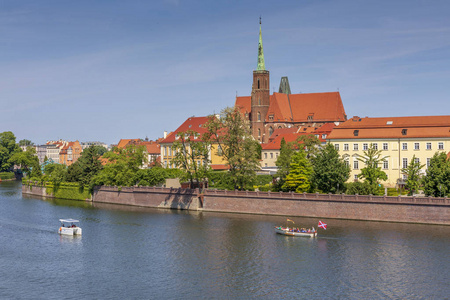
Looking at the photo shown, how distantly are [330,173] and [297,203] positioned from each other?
6931 mm

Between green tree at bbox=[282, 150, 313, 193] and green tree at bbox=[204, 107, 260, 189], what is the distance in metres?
5.89

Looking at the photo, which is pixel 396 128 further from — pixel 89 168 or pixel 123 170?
pixel 89 168

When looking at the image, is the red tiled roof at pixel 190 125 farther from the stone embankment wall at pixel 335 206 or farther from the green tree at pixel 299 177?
the green tree at pixel 299 177

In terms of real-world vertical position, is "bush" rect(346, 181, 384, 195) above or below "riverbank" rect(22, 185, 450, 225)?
above

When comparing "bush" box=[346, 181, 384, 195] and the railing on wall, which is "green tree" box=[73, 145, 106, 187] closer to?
the railing on wall

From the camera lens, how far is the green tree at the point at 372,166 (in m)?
86.2

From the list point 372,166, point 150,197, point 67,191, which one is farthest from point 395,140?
point 67,191

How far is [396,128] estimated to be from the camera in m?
95.6

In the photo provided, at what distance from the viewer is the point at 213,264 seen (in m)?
54.5

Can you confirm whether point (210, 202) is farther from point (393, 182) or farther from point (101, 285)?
point (101, 285)

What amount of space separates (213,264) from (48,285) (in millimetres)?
16102

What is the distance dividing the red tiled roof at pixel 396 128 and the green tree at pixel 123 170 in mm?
38869

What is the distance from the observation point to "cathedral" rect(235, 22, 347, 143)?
516ft

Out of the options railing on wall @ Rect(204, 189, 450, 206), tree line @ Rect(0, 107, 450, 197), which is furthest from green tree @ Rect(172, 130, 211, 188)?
railing on wall @ Rect(204, 189, 450, 206)
